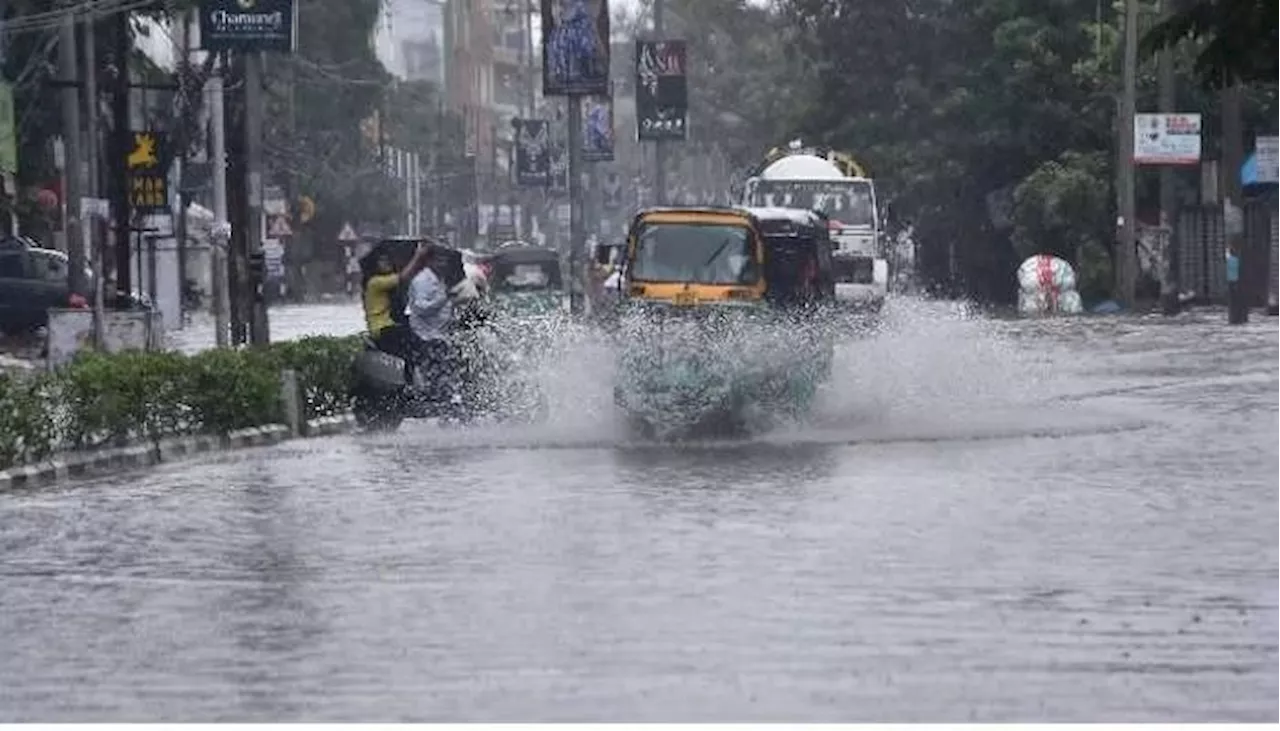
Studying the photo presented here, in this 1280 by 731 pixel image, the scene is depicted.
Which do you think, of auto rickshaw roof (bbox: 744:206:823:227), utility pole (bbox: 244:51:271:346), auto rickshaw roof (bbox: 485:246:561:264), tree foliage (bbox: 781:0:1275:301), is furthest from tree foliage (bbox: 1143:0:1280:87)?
auto rickshaw roof (bbox: 485:246:561:264)

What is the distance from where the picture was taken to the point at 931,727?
34.2 feet

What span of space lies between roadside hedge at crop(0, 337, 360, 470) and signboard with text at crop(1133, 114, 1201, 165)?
114ft

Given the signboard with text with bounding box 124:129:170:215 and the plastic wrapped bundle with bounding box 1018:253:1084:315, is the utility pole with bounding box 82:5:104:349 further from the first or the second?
A: the plastic wrapped bundle with bounding box 1018:253:1084:315

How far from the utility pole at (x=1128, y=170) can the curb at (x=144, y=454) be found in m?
36.2

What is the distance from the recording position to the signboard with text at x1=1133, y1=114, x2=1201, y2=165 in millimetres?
63438

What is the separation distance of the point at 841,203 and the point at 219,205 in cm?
1438

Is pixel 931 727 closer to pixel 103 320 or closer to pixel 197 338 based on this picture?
pixel 103 320

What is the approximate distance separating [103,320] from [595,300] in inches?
695

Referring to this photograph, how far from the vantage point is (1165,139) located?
209 ft

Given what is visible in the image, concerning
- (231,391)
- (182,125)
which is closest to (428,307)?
(231,391)

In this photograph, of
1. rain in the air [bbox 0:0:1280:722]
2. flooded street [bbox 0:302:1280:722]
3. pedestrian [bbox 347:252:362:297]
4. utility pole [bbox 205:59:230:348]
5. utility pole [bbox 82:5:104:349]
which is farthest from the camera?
pedestrian [bbox 347:252:362:297]

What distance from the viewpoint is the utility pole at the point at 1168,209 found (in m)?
63.0

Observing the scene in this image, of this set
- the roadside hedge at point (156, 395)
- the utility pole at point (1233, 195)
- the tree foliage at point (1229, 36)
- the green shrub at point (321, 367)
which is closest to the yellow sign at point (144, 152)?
the green shrub at point (321, 367)

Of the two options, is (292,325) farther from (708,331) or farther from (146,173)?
(708,331)
